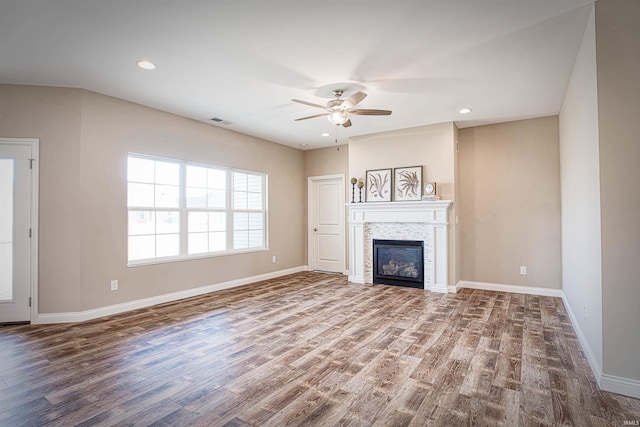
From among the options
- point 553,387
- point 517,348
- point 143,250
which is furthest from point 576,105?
point 143,250

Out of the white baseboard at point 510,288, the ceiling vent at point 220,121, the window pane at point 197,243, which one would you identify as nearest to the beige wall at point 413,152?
the white baseboard at point 510,288

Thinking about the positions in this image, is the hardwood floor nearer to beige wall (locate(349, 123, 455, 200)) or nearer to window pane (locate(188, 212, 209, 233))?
window pane (locate(188, 212, 209, 233))

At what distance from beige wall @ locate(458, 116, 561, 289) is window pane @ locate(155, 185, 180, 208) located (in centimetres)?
467

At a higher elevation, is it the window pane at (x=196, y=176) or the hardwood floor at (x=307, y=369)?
the window pane at (x=196, y=176)

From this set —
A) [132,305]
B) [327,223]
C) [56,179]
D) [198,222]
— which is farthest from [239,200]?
[56,179]

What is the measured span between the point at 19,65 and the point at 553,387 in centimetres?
550

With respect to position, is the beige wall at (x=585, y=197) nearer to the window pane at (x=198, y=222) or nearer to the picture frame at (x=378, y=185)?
the picture frame at (x=378, y=185)

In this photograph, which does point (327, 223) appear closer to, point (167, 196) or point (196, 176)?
point (196, 176)

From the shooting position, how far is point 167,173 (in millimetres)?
4855

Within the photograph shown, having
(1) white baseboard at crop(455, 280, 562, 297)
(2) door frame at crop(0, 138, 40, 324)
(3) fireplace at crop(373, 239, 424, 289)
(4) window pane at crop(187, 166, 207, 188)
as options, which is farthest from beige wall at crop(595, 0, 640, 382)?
(2) door frame at crop(0, 138, 40, 324)

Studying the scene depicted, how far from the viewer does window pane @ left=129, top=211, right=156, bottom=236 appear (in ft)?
14.4

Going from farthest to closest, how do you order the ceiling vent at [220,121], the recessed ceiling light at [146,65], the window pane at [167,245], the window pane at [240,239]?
the window pane at [240,239]
the ceiling vent at [220,121]
the window pane at [167,245]
the recessed ceiling light at [146,65]

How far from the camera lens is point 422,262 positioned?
5.39 meters

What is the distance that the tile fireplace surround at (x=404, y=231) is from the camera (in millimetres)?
5188
